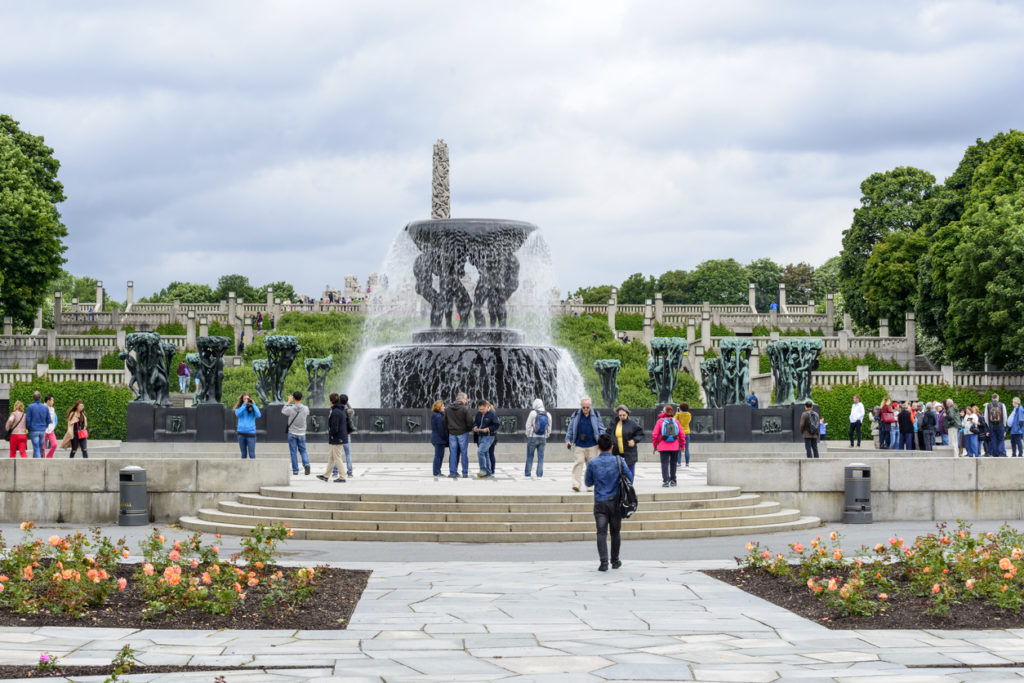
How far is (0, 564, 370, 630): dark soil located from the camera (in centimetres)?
1019

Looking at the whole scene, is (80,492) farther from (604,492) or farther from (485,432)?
(604,492)

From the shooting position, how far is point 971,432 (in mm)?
29406

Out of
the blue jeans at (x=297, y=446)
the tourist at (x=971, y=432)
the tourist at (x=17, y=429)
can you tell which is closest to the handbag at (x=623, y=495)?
the blue jeans at (x=297, y=446)

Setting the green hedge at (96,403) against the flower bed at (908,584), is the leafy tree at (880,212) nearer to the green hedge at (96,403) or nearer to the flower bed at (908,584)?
the green hedge at (96,403)

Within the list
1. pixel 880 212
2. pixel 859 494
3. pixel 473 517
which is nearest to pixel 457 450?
pixel 473 517

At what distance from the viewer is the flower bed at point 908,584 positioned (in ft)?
35.2

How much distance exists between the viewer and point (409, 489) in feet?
63.2

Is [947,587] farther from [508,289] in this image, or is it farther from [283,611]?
[508,289]

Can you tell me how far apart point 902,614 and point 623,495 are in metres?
3.64

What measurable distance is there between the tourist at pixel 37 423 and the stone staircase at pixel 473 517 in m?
7.34

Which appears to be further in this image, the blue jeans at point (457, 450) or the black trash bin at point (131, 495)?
the blue jeans at point (457, 450)

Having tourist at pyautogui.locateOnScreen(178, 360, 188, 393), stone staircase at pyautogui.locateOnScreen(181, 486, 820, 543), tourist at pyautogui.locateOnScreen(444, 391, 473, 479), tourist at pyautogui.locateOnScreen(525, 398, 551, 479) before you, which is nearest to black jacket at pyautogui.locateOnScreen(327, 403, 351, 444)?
tourist at pyautogui.locateOnScreen(444, 391, 473, 479)

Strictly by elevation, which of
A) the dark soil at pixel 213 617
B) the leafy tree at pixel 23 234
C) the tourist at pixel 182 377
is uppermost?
the leafy tree at pixel 23 234

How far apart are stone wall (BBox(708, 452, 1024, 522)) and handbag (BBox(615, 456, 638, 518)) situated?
20.3ft
